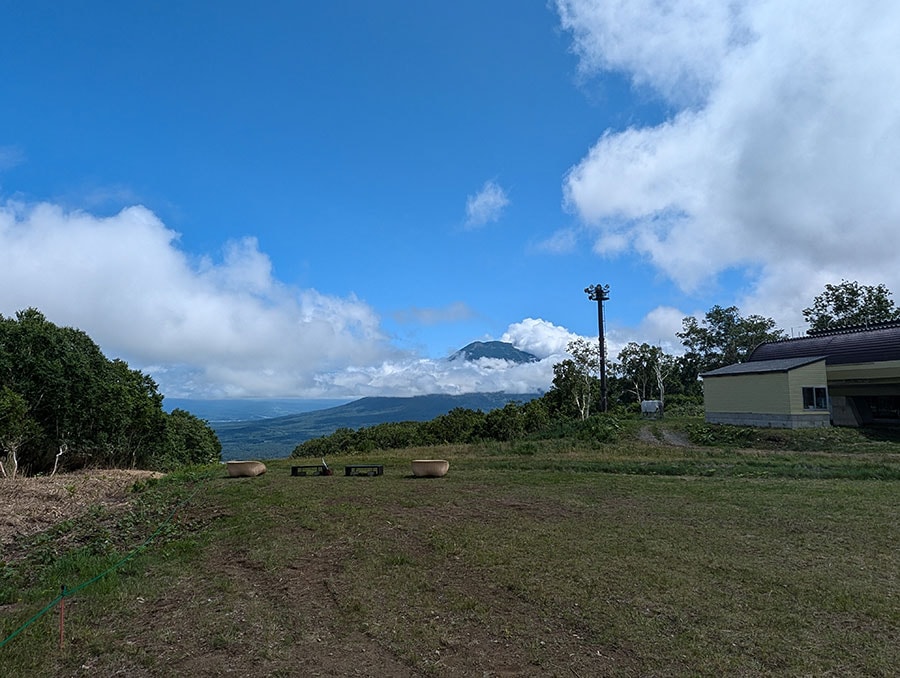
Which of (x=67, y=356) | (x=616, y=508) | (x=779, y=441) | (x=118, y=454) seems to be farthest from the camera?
(x=779, y=441)

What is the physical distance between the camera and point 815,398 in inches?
1059

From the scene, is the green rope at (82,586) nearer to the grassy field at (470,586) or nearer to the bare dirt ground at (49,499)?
the grassy field at (470,586)

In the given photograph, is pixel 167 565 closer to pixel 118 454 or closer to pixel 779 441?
pixel 118 454

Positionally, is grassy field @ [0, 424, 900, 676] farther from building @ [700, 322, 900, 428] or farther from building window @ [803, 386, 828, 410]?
building window @ [803, 386, 828, 410]

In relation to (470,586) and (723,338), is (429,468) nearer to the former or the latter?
(470,586)

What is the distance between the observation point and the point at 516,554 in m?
7.37

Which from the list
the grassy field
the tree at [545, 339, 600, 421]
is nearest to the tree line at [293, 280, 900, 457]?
the tree at [545, 339, 600, 421]

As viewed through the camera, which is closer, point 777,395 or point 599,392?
point 777,395

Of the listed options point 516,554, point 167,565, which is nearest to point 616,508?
point 516,554

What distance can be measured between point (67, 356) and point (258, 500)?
40.0 ft

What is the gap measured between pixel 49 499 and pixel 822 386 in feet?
110

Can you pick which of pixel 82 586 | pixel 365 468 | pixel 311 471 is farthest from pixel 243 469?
pixel 82 586

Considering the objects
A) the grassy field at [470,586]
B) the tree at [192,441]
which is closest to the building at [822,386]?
the grassy field at [470,586]

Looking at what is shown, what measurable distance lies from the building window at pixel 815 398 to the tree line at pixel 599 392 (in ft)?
→ 31.0
